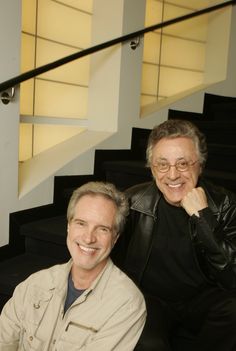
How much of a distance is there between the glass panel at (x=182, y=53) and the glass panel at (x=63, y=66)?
35.9 inches

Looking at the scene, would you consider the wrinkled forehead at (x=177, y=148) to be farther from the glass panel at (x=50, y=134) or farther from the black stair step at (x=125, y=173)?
the glass panel at (x=50, y=134)

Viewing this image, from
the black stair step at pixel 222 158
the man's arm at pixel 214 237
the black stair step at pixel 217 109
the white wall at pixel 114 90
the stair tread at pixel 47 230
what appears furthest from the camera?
the black stair step at pixel 217 109

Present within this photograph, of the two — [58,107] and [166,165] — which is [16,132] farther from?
[166,165]

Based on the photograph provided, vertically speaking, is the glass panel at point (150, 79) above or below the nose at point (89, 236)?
above

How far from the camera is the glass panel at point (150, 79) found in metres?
3.42

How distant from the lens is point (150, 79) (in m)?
3.47

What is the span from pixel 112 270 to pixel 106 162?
4.85 ft

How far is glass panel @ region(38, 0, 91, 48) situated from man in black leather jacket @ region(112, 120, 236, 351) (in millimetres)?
1610

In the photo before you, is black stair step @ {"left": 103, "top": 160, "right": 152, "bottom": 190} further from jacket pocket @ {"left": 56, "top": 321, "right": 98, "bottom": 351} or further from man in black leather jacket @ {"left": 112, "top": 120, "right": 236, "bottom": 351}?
jacket pocket @ {"left": 56, "top": 321, "right": 98, "bottom": 351}

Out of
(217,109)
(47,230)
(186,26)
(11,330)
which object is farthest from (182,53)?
(11,330)

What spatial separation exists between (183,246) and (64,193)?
113cm

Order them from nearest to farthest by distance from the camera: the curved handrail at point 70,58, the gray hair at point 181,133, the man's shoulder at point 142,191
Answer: the gray hair at point 181,133, the man's shoulder at point 142,191, the curved handrail at point 70,58

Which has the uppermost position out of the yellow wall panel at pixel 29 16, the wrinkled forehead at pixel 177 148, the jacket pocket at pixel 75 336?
the yellow wall panel at pixel 29 16

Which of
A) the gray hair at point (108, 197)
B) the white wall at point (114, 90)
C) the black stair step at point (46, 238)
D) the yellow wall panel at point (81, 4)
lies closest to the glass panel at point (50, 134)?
the white wall at point (114, 90)
